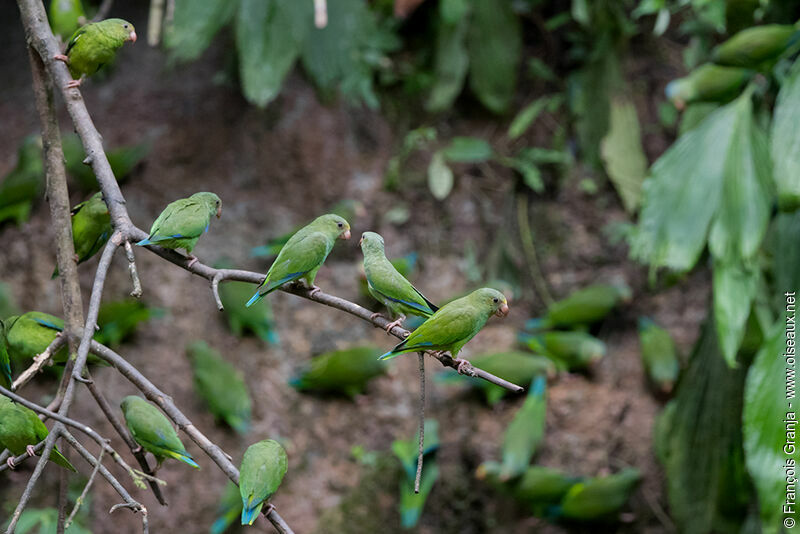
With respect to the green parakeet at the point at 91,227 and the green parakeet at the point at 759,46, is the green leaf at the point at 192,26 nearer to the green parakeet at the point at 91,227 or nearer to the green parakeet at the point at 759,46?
the green parakeet at the point at 91,227

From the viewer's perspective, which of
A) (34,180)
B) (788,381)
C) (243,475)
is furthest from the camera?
(34,180)

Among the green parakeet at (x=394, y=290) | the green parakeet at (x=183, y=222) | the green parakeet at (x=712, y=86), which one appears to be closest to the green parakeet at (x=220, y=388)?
the green parakeet at (x=183, y=222)

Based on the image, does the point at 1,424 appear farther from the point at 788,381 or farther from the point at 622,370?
the point at 622,370

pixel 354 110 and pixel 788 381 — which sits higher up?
pixel 354 110

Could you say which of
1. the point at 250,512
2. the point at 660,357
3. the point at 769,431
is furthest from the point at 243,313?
the point at 769,431

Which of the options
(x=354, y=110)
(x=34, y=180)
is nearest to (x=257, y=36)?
(x=354, y=110)

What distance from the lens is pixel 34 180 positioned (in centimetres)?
423

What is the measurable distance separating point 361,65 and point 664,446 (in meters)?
2.86

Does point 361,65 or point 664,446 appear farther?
point 361,65

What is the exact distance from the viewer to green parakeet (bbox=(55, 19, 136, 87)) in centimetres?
206

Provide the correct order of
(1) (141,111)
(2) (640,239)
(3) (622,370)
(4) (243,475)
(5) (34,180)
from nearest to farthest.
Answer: (4) (243,475)
(2) (640,239)
(5) (34,180)
(3) (622,370)
(1) (141,111)

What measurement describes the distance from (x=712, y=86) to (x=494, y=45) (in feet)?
6.17

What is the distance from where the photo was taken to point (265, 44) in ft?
14.1

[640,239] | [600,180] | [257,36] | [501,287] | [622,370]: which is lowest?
[622,370]
